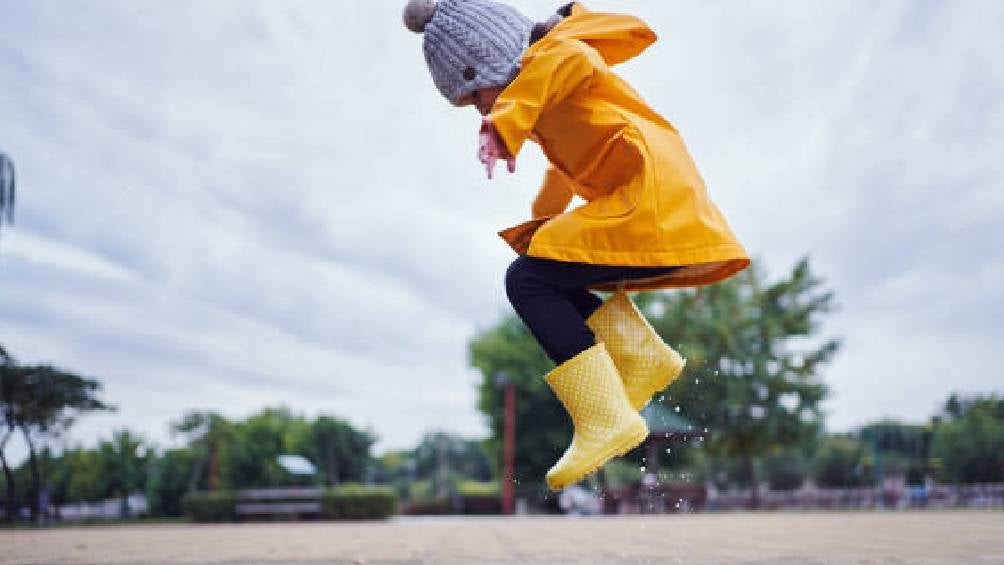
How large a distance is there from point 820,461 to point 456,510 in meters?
26.2

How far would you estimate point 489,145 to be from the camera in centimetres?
205

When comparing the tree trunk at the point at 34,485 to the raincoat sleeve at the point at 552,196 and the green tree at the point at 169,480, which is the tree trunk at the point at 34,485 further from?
the raincoat sleeve at the point at 552,196

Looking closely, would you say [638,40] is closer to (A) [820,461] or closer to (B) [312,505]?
(B) [312,505]

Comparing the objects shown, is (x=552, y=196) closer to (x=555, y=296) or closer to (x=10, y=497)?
(x=555, y=296)

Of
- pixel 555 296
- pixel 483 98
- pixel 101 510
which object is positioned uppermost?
pixel 483 98

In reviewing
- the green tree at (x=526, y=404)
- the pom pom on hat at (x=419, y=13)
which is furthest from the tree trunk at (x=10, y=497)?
the green tree at (x=526, y=404)

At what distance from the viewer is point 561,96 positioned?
2.25 meters

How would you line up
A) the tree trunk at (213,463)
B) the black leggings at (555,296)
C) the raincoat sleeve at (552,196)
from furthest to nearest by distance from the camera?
the tree trunk at (213,463) → the raincoat sleeve at (552,196) → the black leggings at (555,296)

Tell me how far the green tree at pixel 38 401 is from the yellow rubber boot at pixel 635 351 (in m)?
12.5

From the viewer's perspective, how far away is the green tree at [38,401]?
1245cm

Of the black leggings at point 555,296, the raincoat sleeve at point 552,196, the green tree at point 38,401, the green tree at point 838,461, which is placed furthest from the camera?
the green tree at point 838,461

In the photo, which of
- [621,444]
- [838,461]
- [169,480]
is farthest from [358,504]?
[838,461]

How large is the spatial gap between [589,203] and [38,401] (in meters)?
13.2

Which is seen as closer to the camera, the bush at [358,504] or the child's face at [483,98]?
the child's face at [483,98]
